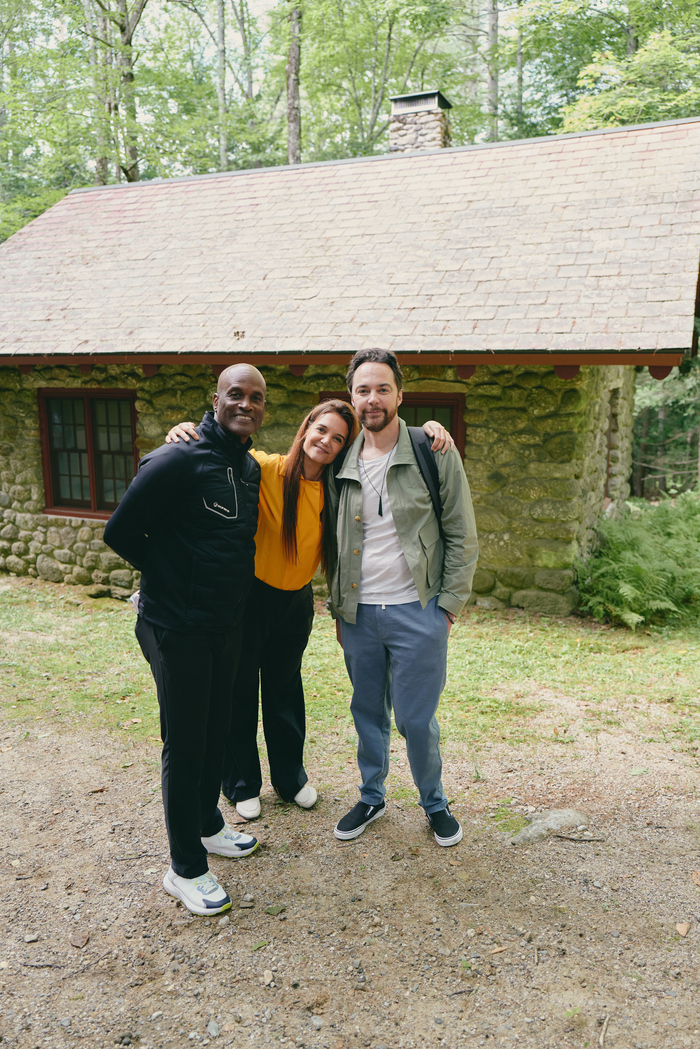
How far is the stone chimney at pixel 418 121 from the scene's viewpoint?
461 inches

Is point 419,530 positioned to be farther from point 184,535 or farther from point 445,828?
point 445,828

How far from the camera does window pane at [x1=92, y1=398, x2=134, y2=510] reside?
8.95 meters

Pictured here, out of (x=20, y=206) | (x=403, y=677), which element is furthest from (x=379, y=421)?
(x=20, y=206)

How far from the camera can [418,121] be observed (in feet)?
38.7

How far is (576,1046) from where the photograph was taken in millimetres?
2391

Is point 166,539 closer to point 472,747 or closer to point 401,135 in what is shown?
point 472,747

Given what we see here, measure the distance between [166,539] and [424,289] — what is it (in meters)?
5.43

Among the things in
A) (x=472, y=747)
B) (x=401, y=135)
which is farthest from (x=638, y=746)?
(x=401, y=135)

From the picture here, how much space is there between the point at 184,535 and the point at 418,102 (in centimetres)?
1125

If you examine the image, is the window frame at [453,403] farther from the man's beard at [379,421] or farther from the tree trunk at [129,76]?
the tree trunk at [129,76]

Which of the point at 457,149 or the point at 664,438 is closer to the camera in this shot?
the point at 457,149

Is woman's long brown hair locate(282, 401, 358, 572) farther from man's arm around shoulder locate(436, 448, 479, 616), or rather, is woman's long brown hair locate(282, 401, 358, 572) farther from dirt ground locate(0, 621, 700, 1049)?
dirt ground locate(0, 621, 700, 1049)

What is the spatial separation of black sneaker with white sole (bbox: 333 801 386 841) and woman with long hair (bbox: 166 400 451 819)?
0.31 metres

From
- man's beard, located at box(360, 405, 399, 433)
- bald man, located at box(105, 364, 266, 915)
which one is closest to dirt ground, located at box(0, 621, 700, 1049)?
bald man, located at box(105, 364, 266, 915)
